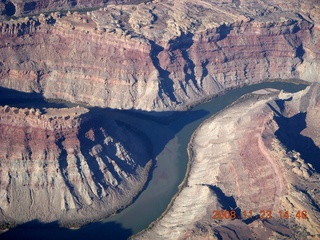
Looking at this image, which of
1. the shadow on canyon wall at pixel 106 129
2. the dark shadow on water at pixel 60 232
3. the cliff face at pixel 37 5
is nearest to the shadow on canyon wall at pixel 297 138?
the shadow on canyon wall at pixel 106 129

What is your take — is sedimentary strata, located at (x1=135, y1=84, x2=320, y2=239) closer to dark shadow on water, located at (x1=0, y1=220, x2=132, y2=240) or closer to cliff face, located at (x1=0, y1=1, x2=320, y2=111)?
dark shadow on water, located at (x1=0, y1=220, x2=132, y2=240)

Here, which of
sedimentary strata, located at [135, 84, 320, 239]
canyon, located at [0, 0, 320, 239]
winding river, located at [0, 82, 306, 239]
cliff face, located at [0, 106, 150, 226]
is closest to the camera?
sedimentary strata, located at [135, 84, 320, 239]

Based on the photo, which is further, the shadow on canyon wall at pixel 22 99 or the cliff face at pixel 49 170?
the shadow on canyon wall at pixel 22 99

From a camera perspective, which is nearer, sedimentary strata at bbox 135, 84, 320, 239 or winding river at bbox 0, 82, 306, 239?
sedimentary strata at bbox 135, 84, 320, 239

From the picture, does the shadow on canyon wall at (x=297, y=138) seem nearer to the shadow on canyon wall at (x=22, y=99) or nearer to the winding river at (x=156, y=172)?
the winding river at (x=156, y=172)

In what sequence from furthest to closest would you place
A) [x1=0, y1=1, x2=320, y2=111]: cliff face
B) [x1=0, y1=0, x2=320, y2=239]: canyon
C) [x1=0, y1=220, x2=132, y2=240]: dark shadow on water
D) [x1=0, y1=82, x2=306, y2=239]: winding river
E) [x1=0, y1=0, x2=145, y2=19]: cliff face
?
[x1=0, y1=0, x2=145, y2=19]: cliff face, [x1=0, y1=1, x2=320, y2=111]: cliff face, [x1=0, y1=0, x2=320, y2=239]: canyon, [x1=0, y1=82, x2=306, y2=239]: winding river, [x1=0, y1=220, x2=132, y2=240]: dark shadow on water

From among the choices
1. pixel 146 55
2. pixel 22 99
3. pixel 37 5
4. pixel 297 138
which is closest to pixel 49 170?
pixel 22 99

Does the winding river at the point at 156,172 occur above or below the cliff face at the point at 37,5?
below
